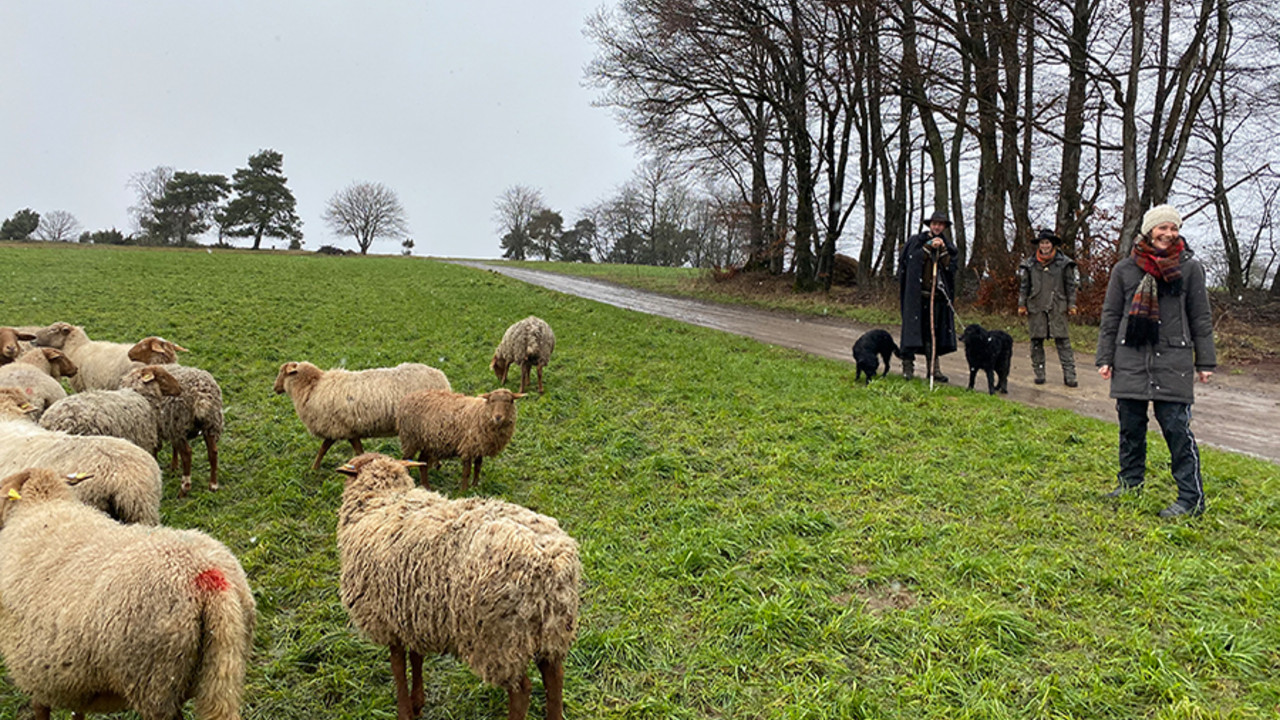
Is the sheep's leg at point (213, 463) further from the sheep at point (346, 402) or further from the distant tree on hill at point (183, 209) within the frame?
the distant tree on hill at point (183, 209)

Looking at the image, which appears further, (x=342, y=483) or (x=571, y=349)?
(x=571, y=349)

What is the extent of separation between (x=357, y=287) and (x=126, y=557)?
2592 cm

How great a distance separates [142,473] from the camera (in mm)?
4562

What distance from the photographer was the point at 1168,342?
554 cm

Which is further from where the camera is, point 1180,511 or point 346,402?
point 346,402

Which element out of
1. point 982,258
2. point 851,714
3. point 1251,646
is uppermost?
point 982,258

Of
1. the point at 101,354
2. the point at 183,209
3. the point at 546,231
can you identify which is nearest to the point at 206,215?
the point at 183,209

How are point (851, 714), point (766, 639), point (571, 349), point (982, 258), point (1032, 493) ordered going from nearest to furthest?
point (851, 714) → point (766, 639) → point (1032, 493) → point (571, 349) → point (982, 258)

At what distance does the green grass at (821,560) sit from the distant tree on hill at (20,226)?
238 feet

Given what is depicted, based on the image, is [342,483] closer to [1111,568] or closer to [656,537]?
[656,537]

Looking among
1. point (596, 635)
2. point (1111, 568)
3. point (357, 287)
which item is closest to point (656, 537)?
point (596, 635)

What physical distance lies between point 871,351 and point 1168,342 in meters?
5.57

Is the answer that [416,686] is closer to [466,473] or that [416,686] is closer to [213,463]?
[466,473]

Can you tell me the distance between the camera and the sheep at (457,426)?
20.7 ft
